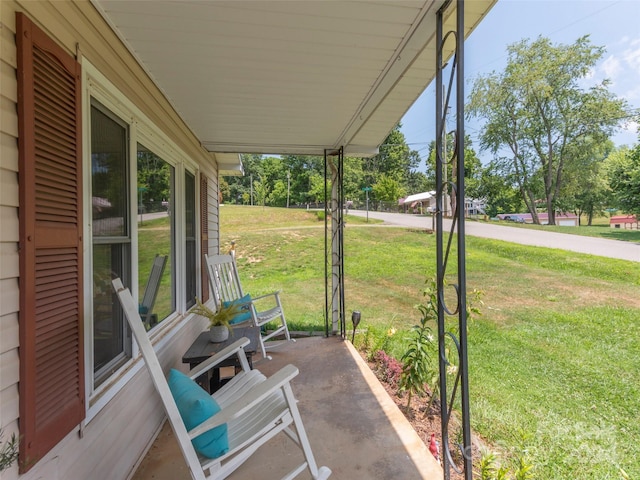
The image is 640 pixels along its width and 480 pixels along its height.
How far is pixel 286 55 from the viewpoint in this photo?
157cm

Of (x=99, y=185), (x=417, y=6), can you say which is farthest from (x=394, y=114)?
(x=99, y=185)

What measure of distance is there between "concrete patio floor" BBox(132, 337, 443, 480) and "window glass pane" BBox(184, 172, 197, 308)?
4.26 feet

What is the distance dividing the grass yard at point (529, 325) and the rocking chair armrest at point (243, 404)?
1627mm

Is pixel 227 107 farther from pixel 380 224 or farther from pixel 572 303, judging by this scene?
pixel 380 224

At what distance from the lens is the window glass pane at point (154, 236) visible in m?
1.85

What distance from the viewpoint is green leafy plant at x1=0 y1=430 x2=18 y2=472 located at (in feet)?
2.28

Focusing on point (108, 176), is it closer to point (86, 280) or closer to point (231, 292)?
point (86, 280)

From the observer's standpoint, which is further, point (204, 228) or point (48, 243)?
point (204, 228)

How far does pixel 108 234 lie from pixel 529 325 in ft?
18.8

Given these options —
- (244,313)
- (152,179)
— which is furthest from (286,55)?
(244,313)

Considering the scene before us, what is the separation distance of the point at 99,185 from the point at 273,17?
108 centimetres

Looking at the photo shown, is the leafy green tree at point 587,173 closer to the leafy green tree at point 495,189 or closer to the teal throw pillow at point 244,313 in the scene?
the leafy green tree at point 495,189

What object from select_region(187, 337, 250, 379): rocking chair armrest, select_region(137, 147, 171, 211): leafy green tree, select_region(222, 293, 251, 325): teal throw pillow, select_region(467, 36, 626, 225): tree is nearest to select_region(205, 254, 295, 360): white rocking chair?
select_region(222, 293, 251, 325): teal throw pillow

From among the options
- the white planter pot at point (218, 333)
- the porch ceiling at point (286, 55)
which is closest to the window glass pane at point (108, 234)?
the porch ceiling at point (286, 55)
